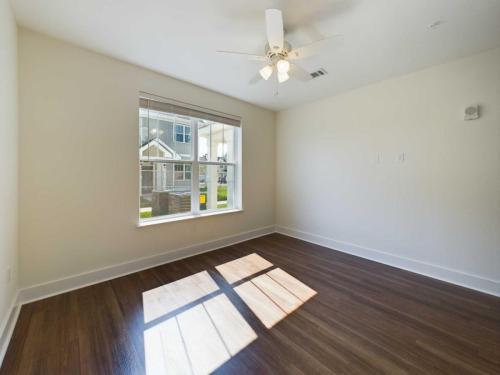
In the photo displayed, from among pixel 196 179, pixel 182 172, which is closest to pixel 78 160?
pixel 182 172

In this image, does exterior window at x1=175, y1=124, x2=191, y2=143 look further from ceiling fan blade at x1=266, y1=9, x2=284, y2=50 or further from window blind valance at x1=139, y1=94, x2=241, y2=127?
ceiling fan blade at x1=266, y1=9, x2=284, y2=50

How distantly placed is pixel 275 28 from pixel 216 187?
2.56 m

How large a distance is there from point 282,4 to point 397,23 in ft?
3.55

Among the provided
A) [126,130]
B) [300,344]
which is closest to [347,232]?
[300,344]

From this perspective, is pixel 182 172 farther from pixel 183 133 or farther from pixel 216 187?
pixel 216 187

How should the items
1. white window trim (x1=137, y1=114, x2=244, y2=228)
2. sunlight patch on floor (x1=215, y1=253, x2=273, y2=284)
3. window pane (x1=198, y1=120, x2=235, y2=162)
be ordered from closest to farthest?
1. sunlight patch on floor (x1=215, y1=253, x2=273, y2=284)
2. white window trim (x1=137, y1=114, x2=244, y2=228)
3. window pane (x1=198, y1=120, x2=235, y2=162)

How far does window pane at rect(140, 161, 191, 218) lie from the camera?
9.34ft

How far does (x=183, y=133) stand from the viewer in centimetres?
319

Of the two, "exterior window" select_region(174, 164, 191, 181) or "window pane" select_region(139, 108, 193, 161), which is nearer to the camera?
"window pane" select_region(139, 108, 193, 161)

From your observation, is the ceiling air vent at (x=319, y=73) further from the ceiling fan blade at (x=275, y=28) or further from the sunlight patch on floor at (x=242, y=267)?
the sunlight patch on floor at (x=242, y=267)

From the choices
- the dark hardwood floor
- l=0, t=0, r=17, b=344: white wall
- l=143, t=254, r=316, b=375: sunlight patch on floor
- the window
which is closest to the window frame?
the window

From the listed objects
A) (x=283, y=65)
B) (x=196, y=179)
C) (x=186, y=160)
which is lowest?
(x=196, y=179)

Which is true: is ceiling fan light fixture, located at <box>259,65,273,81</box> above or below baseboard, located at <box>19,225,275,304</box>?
above

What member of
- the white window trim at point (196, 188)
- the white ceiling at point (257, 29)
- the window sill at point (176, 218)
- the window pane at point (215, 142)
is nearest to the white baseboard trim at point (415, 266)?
the white window trim at point (196, 188)
